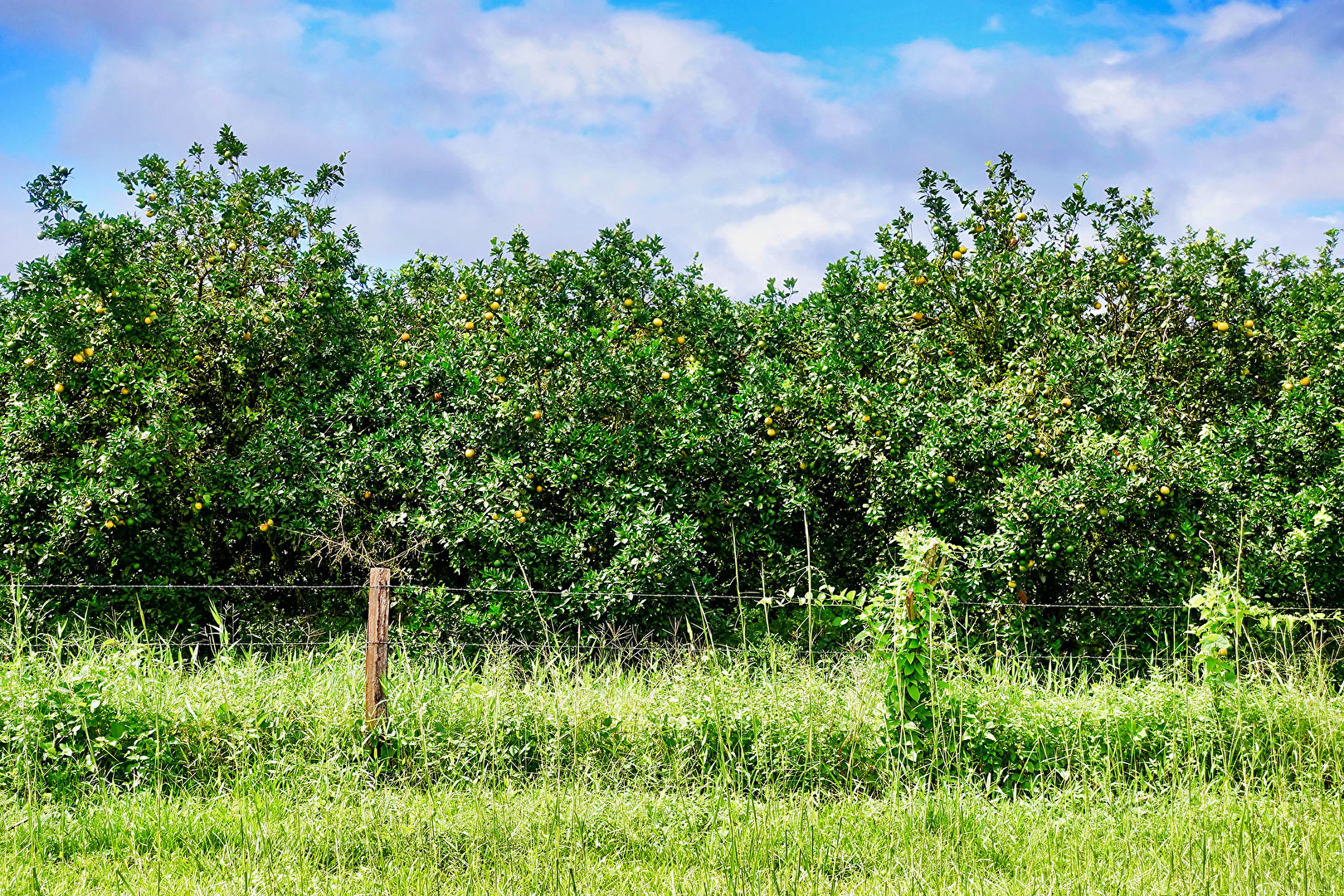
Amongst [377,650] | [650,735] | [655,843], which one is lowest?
[655,843]

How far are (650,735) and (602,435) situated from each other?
2.67 m

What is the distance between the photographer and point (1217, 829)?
3.94 m

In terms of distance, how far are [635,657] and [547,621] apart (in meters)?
0.64

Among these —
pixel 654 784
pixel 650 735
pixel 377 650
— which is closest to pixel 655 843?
pixel 654 784

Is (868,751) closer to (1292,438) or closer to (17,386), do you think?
(1292,438)

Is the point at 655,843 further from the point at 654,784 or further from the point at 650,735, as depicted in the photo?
the point at 650,735

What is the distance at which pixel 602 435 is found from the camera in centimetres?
699

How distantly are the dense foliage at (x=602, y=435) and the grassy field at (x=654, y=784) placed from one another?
4.57 ft

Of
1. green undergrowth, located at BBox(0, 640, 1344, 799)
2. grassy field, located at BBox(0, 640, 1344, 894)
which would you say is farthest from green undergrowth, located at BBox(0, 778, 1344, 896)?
green undergrowth, located at BBox(0, 640, 1344, 799)

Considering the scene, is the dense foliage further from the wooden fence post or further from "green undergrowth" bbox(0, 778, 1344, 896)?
"green undergrowth" bbox(0, 778, 1344, 896)

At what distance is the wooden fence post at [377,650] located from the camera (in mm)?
4746

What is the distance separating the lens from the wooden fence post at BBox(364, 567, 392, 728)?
4746 mm

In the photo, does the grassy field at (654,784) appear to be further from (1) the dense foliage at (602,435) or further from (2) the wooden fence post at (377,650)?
(1) the dense foliage at (602,435)

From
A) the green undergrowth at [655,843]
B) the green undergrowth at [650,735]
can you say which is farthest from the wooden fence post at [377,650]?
the green undergrowth at [655,843]
